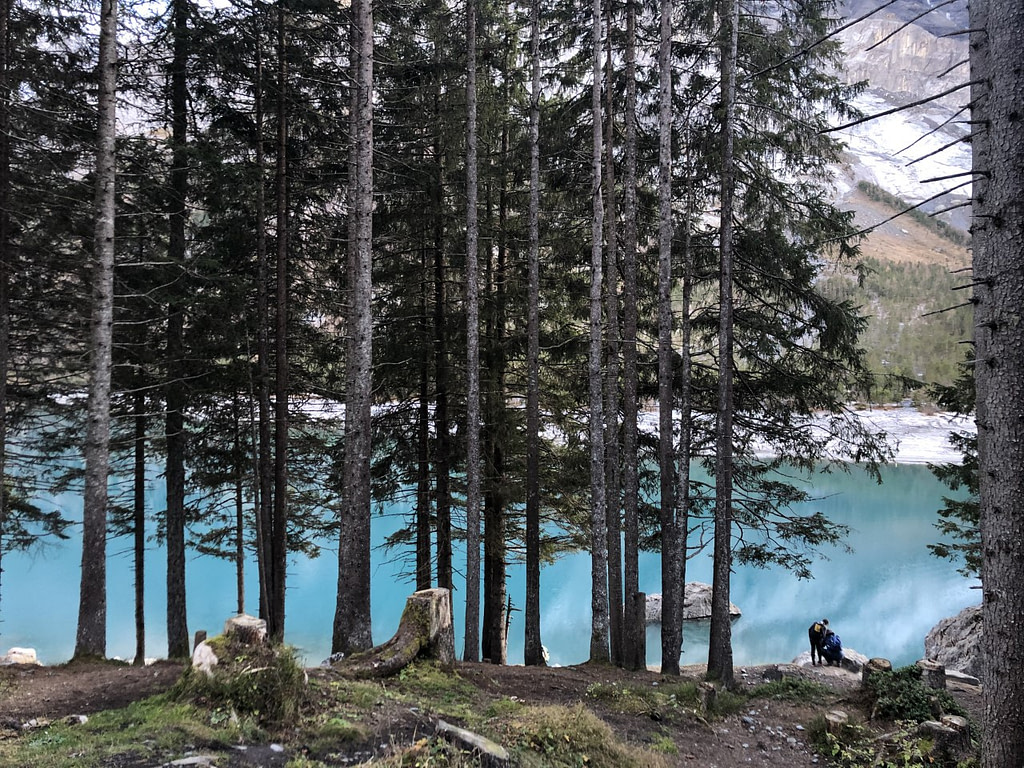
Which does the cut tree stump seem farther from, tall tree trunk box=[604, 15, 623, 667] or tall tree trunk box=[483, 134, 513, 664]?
tall tree trunk box=[483, 134, 513, 664]

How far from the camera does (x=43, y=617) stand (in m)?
22.5

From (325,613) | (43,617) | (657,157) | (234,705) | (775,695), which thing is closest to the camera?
(234,705)

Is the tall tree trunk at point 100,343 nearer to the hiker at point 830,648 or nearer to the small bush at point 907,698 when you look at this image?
the small bush at point 907,698

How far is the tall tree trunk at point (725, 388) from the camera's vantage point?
961 cm

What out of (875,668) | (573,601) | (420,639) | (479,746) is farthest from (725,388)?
(573,601)

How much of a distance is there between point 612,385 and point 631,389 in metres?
0.34

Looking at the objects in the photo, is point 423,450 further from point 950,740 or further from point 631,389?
point 950,740

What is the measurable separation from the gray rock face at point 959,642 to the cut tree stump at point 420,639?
1244 cm

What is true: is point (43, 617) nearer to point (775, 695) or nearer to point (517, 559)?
point (517, 559)

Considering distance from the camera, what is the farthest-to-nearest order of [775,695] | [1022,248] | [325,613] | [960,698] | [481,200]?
[325,613] → [481,200] → [960,698] → [775,695] → [1022,248]

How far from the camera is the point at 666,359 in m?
9.87

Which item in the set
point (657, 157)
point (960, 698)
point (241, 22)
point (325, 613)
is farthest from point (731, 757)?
point (325, 613)

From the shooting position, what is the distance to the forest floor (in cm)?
416

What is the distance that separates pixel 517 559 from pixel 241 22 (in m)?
11.2
